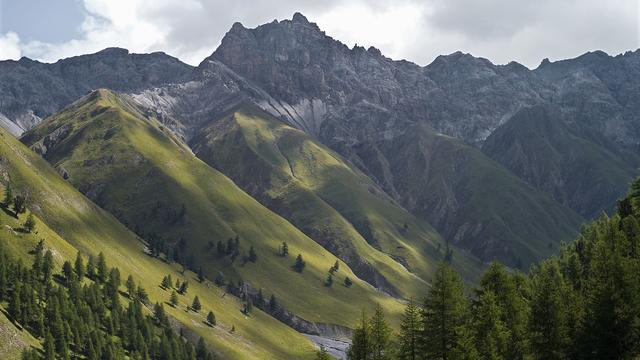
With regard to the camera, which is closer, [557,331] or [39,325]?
[557,331]

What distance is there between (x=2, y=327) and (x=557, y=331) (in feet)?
451

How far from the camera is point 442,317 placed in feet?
174

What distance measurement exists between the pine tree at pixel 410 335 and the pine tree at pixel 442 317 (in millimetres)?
769

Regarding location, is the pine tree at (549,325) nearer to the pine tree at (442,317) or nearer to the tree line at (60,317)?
the pine tree at (442,317)

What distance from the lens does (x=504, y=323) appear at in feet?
184

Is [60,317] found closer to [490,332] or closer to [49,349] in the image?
[49,349]

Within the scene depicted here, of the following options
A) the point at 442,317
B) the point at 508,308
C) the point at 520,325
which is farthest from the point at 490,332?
the point at 508,308

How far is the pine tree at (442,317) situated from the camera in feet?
172

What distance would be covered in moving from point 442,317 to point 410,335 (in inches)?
150

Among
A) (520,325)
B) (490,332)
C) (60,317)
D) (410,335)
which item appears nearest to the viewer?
(490,332)

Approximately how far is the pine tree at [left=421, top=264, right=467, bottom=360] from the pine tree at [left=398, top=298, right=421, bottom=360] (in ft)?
2.52

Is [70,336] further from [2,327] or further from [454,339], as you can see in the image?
[454,339]

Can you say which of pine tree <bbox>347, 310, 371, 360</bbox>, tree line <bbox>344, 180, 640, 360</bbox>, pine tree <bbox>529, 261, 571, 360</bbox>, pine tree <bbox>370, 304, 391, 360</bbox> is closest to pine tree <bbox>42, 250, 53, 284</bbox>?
pine tree <bbox>347, 310, 371, 360</bbox>

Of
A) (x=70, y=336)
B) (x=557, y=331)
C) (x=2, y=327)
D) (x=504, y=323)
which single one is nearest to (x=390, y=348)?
(x=504, y=323)
